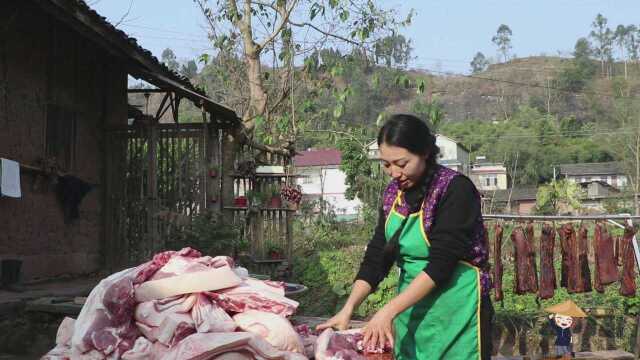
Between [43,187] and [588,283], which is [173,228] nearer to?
[43,187]

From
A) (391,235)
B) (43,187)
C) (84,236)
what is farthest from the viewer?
(84,236)

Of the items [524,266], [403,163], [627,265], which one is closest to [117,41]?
[524,266]

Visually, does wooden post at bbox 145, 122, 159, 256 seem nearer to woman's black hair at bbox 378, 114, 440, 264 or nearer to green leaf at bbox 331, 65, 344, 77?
green leaf at bbox 331, 65, 344, 77

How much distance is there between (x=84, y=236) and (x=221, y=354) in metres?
7.89

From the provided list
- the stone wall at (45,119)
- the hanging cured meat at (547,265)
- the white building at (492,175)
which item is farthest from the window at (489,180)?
the hanging cured meat at (547,265)

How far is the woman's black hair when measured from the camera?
2891mm

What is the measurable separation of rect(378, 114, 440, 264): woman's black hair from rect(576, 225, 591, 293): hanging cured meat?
641 centimetres

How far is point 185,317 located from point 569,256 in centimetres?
597

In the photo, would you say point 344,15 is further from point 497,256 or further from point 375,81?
point 497,256

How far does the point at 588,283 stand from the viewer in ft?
29.7

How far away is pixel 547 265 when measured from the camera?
9.07 m

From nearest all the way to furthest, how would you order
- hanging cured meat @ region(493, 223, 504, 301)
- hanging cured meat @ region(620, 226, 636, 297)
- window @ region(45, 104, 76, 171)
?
hanging cured meat @ region(620, 226, 636, 297) → hanging cured meat @ region(493, 223, 504, 301) → window @ region(45, 104, 76, 171)

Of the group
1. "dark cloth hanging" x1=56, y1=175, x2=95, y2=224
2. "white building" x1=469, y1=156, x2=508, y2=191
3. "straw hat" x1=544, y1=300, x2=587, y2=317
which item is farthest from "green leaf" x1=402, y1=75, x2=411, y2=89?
"white building" x1=469, y1=156, x2=508, y2=191

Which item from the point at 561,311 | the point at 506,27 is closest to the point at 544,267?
the point at 561,311
